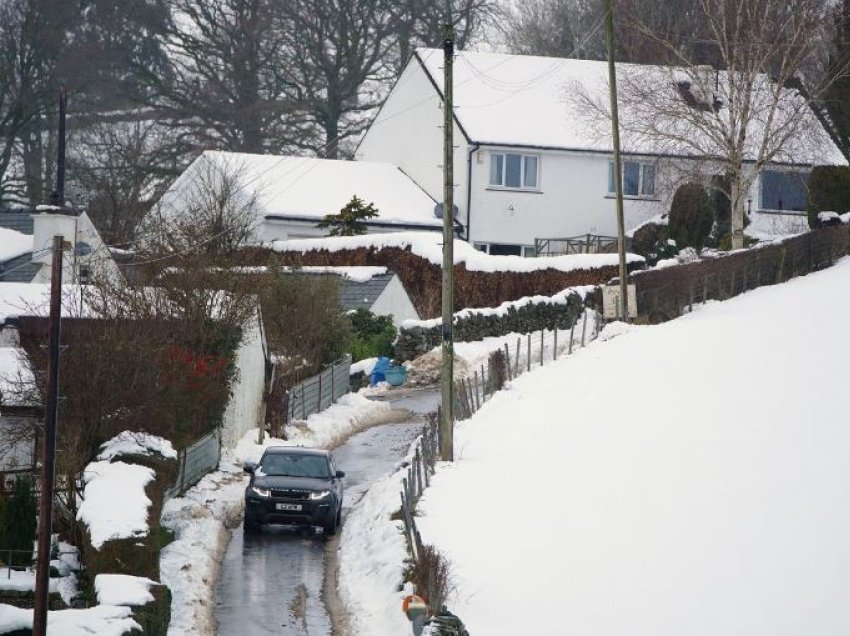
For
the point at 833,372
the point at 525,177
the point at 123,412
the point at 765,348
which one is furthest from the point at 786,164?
the point at 123,412

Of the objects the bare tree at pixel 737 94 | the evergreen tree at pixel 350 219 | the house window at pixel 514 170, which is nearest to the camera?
the bare tree at pixel 737 94

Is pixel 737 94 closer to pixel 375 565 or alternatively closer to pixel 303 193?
pixel 303 193

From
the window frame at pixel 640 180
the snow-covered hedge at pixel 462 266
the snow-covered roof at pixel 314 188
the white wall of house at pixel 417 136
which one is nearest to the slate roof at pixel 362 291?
the snow-covered hedge at pixel 462 266

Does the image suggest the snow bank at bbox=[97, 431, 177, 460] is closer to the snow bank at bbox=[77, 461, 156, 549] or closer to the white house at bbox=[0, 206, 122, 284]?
the snow bank at bbox=[77, 461, 156, 549]

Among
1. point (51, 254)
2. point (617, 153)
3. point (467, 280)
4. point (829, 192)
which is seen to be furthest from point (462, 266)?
point (51, 254)

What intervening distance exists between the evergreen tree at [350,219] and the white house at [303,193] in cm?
81

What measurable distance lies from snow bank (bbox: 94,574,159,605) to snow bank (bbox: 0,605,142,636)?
226mm

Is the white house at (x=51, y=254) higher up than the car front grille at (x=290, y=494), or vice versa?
the white house at (x=51, y=254)

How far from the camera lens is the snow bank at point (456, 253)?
4753 centimetres

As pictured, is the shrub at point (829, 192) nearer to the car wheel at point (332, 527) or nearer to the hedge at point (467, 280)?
the hedge at point (467, 280)

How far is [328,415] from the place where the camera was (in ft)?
124

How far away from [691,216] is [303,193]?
49.7 ft

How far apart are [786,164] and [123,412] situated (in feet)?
107

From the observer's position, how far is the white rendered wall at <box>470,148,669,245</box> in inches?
2169
